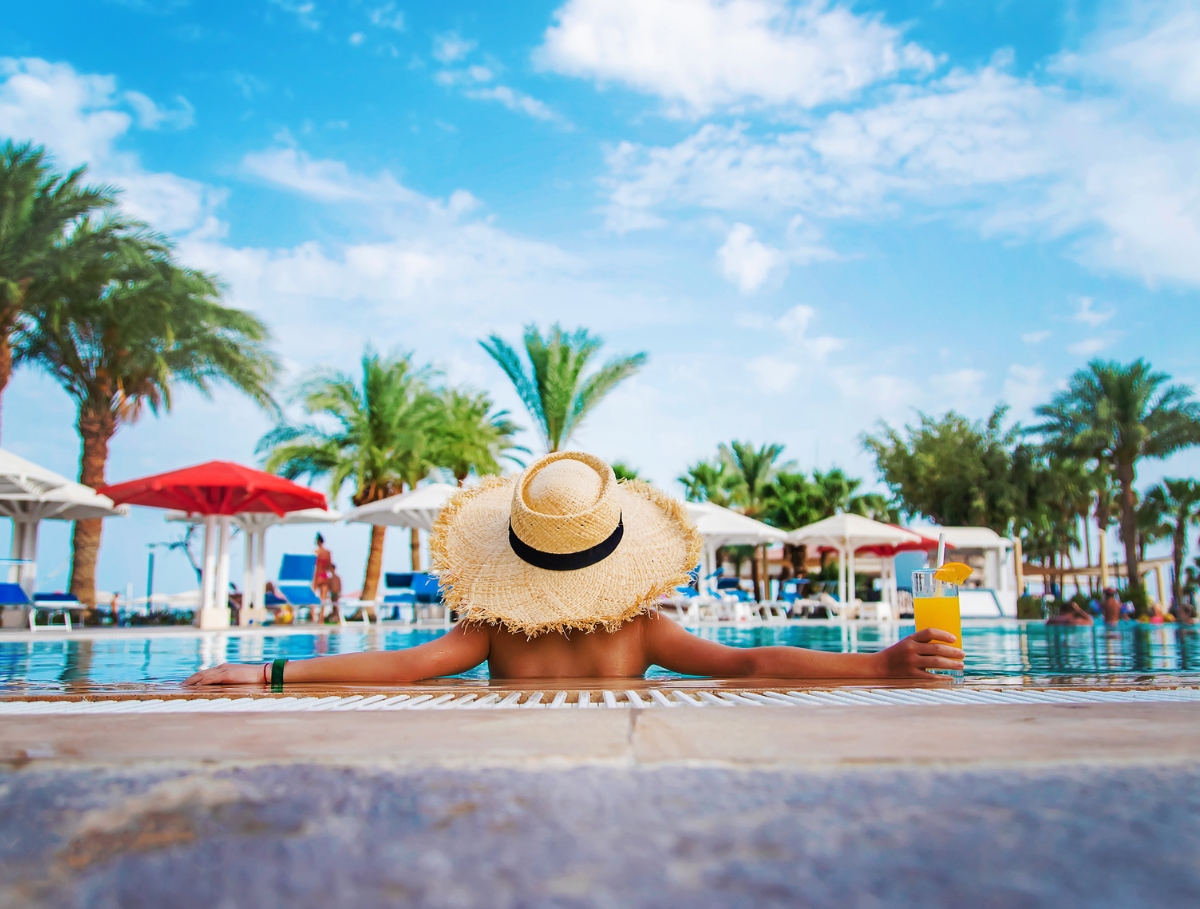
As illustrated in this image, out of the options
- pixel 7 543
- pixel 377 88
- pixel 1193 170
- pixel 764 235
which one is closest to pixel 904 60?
pixel 764 235

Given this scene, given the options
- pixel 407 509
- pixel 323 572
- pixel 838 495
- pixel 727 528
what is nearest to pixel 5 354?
pixel 323 572

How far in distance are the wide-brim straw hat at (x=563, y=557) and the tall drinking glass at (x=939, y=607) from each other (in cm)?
79

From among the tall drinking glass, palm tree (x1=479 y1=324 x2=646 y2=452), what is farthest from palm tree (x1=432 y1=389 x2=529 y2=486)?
the tall drinking glass

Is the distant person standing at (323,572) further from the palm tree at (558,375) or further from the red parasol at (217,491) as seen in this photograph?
the palm tree at (558,375)

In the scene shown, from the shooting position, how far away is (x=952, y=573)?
2.37 m

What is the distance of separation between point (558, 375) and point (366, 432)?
22.9ft

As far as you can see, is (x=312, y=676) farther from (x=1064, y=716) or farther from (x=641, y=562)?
(x=1064, y=716)

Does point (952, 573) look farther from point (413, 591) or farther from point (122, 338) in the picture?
point (122, 338)

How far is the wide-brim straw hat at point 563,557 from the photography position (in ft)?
8.70

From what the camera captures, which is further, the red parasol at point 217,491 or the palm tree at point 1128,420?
the palm tree at point 1128,420

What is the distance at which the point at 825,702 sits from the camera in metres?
1.64

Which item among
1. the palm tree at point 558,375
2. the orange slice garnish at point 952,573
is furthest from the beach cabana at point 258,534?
the orange slice garnish at point 952,573

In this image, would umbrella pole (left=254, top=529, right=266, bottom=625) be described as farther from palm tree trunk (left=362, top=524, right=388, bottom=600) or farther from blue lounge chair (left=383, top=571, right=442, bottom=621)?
palm tree trunk (left=362, top=524, right=388, bottom=600)

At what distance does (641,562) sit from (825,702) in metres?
1.28
